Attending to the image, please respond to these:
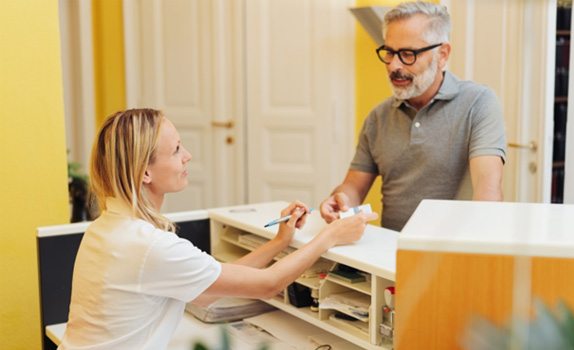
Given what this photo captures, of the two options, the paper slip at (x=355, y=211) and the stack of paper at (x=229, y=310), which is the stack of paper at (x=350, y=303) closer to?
the paper slip at (x=355, y=211)

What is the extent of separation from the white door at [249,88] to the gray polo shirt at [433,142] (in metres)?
1.74

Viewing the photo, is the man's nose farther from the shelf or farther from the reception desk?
the reception desk

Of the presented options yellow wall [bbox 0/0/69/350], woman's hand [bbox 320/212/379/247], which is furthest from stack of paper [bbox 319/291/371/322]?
yellow wall [bbox 0/0/69/350]

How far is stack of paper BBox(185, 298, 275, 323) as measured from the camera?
2.18 m

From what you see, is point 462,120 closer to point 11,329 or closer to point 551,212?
point 551,212

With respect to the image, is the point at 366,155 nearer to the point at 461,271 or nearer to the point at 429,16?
the point at 429,16

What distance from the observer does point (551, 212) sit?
1.29m

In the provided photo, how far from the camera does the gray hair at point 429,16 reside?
2.34m

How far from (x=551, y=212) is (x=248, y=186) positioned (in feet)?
10.7

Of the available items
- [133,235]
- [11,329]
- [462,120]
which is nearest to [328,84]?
[462,120]

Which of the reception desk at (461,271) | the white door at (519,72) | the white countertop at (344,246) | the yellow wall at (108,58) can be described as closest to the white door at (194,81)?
the yellow wall at (108,58)

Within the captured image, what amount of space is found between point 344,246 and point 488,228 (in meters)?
0.74

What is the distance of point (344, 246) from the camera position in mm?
1859

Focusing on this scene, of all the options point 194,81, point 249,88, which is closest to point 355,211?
point 249,88
